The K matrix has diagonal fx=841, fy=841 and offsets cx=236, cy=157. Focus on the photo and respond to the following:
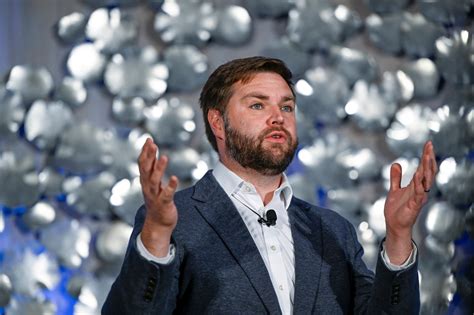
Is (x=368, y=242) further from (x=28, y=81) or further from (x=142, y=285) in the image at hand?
(x=142, y=285)

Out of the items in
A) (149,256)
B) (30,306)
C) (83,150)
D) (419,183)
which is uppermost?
(419,183)

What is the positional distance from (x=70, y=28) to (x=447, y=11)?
1.20m

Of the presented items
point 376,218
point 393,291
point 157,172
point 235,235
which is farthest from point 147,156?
point 376,218

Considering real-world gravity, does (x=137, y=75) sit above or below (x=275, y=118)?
below

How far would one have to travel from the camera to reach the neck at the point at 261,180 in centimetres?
177

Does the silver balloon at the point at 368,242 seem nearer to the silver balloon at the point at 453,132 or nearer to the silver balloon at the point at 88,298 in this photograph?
the silver balloon at the point at 453,132

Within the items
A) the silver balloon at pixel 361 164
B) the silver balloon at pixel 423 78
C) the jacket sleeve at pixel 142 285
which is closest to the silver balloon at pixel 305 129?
the silver balloon at pixel 361 164

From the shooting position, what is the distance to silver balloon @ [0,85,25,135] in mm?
2523

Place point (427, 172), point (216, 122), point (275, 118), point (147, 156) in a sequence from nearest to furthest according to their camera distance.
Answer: point (147, 156) → point (427, 172) → point (275, 118) → point (216, 122)

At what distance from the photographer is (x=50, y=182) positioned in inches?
99.3

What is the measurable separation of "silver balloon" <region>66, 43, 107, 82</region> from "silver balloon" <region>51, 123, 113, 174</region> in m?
0.15

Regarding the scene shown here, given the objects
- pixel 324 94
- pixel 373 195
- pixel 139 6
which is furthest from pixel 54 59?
pixel 373 195

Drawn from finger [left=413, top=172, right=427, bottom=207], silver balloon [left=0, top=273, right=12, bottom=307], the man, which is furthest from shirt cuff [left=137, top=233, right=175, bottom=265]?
silver balloon [left=0, top=273, right=12, bottom=307]

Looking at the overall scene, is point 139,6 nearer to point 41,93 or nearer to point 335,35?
point 41,93
